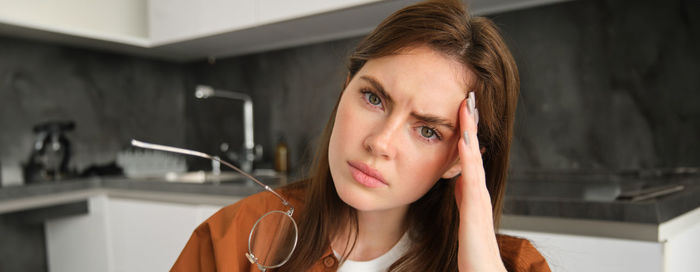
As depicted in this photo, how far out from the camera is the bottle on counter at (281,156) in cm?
222

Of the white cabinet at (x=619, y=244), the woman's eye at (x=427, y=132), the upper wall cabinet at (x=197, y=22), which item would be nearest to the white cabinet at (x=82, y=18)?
the upper wall cabinet at (x=197, y=22)

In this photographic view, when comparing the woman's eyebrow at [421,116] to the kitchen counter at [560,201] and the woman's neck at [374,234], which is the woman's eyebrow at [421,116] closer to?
the woman's neck at [374,234]

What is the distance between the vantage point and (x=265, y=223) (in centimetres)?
87

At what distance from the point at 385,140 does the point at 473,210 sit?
0.19 metres

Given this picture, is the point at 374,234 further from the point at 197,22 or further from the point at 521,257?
the point at 197,22

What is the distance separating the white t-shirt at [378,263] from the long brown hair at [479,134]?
2cm

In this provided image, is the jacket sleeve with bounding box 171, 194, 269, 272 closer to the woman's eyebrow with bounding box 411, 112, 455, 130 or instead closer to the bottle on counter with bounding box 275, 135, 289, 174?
the woman's eyebrow with bounding box 411, 112, 455, 130

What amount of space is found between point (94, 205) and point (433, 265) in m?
1.65

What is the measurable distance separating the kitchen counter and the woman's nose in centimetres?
59

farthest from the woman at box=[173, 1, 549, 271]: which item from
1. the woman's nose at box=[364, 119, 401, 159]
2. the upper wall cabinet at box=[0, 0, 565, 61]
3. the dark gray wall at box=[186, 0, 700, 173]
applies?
the upper wall cabinet at box=[0, 0, 565, 61]

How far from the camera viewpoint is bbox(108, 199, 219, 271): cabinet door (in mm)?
1672

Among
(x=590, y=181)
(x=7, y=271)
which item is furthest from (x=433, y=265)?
(x=7, y=271)

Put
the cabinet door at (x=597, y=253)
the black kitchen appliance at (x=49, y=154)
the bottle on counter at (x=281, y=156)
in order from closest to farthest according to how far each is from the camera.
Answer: the cabinet door at (x=597, y=253) < the black kitchen appliance at (x=49, y=154) < the bottle on counter at (x=281, y=156)

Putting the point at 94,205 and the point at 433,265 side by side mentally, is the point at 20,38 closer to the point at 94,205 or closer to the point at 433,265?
the point at 94,205
